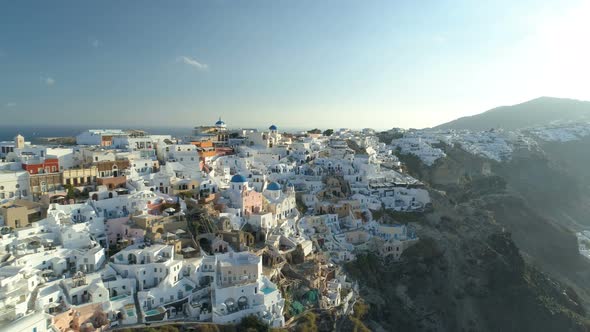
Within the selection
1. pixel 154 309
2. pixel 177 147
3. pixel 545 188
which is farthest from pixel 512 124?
pixel 154 309

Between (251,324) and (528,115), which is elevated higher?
(528,115)

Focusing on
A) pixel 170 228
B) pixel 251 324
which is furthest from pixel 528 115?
pixel 251 324

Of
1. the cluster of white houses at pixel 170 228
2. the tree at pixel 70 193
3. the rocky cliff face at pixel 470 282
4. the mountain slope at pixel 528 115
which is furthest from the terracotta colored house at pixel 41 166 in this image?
the mountain slope at pixel 528 115

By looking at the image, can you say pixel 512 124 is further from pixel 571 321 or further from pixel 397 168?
pixel 571 321

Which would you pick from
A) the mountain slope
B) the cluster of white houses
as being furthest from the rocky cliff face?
the mountain slope

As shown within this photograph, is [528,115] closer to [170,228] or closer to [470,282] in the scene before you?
[470,282]

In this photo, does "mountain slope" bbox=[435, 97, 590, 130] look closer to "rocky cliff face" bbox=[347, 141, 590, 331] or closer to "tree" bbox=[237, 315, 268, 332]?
"rocky cliff face" bbox=[347, 141, 590, 331]

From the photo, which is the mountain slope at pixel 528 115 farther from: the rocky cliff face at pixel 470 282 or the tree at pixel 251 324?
the tree at pixel 251 324
